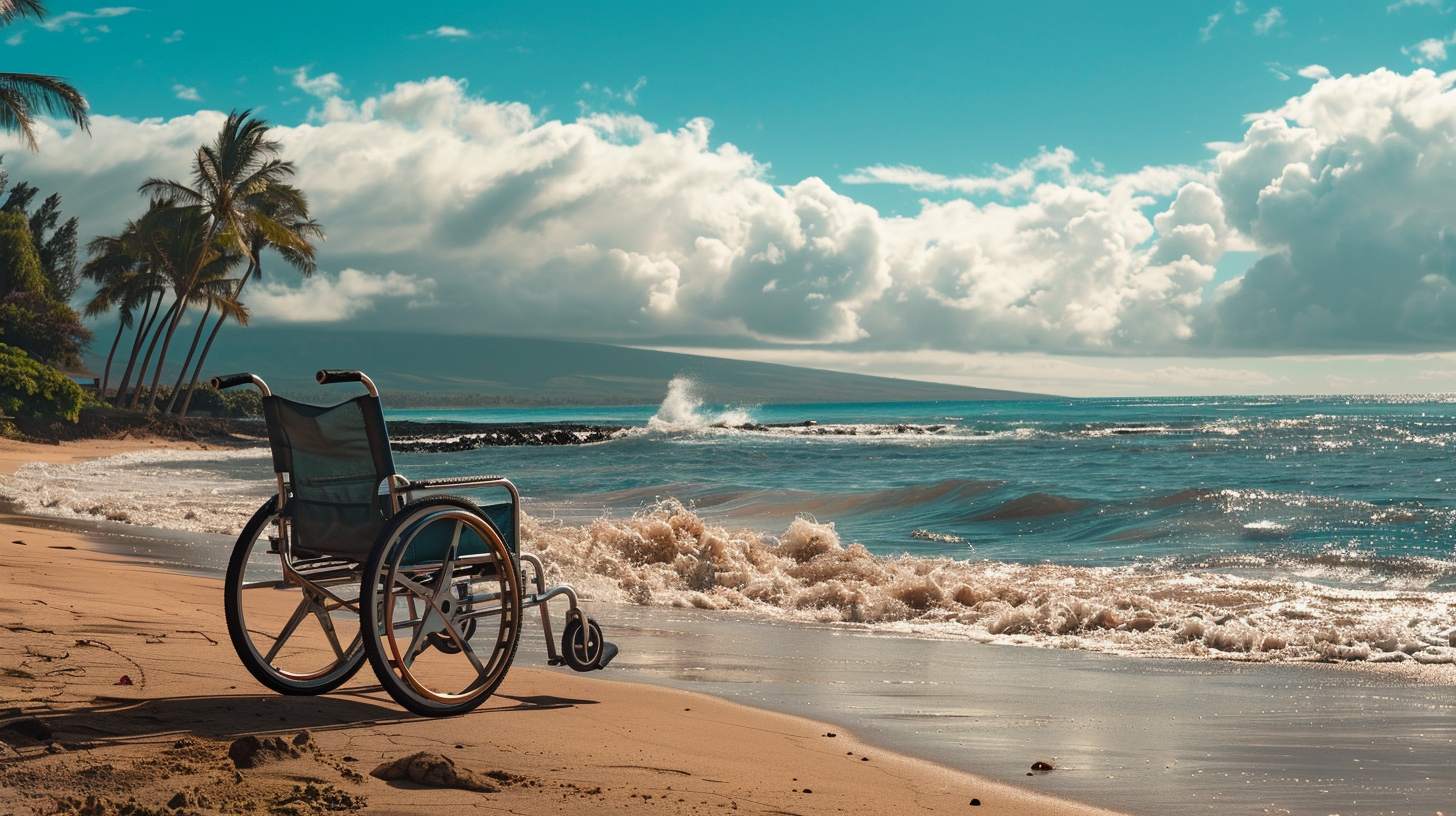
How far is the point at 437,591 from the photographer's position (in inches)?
149

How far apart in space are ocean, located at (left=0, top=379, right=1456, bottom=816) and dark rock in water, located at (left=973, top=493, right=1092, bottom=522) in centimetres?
6

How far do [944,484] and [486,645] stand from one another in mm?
14480

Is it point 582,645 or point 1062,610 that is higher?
point 582,645

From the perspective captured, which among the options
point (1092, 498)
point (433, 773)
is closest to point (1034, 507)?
point (1092, 498)

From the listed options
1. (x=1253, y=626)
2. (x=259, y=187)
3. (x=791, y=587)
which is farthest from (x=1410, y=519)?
(x=259, y=187)

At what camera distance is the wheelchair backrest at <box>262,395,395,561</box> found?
3795 millimetres

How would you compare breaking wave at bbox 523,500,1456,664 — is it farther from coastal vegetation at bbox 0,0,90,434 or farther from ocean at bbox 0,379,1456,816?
coastal vegetation at bbox 0,0,90,434

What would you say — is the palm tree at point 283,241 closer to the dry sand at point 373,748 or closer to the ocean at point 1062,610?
the ocean at point 1062,610

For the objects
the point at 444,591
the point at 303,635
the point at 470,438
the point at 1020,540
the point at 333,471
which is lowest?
the point at 470,438

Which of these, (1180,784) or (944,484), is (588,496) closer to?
(944,484)

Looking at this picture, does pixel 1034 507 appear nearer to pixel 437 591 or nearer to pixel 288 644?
pixel 288 644

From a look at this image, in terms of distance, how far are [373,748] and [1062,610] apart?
5.46 metres

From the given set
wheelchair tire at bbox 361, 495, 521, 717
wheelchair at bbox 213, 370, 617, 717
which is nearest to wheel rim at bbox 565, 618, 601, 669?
wheelchair at bbox 213, 370, 617, 717

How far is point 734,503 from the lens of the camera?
18.6 m
